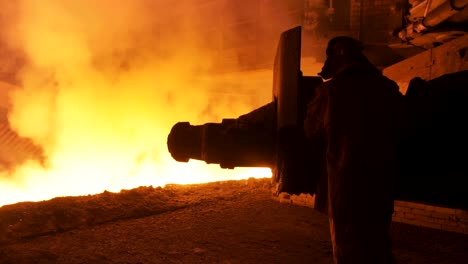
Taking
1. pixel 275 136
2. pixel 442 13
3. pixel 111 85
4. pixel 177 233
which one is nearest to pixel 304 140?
pixel 275 136

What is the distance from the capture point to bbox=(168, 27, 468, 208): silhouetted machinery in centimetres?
225

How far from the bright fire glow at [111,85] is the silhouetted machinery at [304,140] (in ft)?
29.0

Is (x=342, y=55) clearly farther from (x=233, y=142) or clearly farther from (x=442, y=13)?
(x=442, y=13)

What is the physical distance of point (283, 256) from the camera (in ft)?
13.8

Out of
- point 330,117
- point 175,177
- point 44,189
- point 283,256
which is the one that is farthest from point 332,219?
point 44,189

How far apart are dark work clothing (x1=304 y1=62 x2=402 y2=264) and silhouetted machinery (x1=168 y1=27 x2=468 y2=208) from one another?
10.6 inches

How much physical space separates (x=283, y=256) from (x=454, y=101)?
103 inches

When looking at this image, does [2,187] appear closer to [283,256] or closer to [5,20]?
[5,20]

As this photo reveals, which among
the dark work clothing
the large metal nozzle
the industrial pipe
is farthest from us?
the industrial pipe

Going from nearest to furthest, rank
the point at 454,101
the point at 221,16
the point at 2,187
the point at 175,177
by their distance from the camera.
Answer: the point at 454,101, the point at 2,187, the point at 175,177, the point at 221,16

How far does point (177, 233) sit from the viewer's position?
491 cm

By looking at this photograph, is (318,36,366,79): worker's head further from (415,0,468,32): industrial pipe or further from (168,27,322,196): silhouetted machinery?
(415,0,468,32): industrial pipe

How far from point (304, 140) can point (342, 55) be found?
0.59 metres

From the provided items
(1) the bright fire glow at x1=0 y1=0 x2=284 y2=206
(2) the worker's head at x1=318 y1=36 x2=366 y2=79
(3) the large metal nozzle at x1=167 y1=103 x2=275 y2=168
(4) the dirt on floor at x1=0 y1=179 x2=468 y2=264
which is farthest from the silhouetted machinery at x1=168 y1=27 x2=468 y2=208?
(1) the bright fire glow at x1=0 y1=0 x2=284 y2=206
